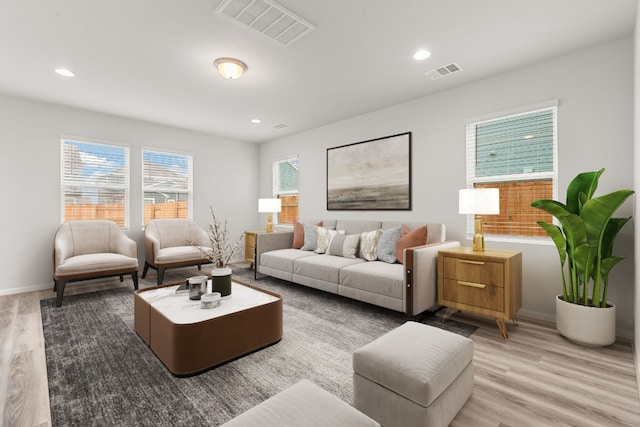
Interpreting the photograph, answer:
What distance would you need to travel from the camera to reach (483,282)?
2.63 m

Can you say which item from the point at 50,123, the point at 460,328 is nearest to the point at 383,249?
the point at 460,328

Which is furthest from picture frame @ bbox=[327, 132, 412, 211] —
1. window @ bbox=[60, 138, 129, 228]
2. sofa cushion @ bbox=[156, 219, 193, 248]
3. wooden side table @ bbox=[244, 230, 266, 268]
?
window @ bbox=[60, 138, 129, 228]

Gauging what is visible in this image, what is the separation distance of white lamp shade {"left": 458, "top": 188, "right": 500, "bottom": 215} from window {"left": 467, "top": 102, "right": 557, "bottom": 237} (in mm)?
573

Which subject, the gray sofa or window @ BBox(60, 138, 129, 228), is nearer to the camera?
the gray sofa

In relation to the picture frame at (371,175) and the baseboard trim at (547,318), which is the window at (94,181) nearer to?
the picture frame at (371,175)

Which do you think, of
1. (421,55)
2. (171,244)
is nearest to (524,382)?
(421,55)

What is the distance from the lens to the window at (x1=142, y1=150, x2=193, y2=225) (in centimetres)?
500

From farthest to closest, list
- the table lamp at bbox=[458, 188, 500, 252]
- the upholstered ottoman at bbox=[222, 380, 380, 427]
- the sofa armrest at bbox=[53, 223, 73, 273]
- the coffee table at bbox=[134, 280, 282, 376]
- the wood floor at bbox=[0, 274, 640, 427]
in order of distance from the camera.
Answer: the sofa armrest at bbox=[53, 223, 73, 273], the table lamp at bbox=[458, 188, 500, 252], the coffee table at bbox=[134, 280, 282, 376], the wood floor at bbox=[0, 274, 640, 427], the upholstered ottoman at bbox=[222, 380, 380, 427]

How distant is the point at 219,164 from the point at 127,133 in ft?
5.18

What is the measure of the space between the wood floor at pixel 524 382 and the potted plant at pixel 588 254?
146 mm

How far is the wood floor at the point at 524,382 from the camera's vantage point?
157cm

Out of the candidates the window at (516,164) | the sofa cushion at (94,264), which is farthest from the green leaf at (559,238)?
the sofa cushion at (94,264)

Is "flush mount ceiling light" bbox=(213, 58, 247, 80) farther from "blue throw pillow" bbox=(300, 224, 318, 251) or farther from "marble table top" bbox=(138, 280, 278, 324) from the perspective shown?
"blue throw pillow" bbox=(300, 224, 318, 251)

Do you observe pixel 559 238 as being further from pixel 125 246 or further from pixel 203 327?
pixel 125 246
